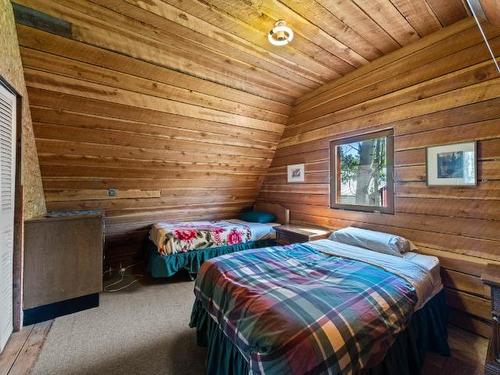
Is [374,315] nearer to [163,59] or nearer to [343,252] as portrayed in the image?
[343,252]

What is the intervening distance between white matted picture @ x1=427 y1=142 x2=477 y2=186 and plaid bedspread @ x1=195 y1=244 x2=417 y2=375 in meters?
1.04

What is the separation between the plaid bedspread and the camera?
3.39 feet

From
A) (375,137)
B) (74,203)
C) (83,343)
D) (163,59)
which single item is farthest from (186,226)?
(375,137)

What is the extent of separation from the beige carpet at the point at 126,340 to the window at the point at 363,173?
2170 millimetres

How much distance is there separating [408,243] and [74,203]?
3827 millimetres

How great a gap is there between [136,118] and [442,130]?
295 centimetres

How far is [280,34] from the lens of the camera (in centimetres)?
189

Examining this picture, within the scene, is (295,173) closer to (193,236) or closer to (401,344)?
(193,236)

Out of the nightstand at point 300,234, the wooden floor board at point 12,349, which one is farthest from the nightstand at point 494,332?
the wooden floor board at point 12,349

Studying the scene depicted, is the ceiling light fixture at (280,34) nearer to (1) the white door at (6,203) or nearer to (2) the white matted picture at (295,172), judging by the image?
(2) the white matted picture at (295,172)

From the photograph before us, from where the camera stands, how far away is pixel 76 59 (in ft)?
6.59

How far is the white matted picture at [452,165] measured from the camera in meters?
1.94

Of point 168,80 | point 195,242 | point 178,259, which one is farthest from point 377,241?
point 168,80

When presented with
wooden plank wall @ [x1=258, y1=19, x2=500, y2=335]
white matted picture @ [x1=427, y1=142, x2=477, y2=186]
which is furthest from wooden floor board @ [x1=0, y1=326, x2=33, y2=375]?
white matted picture @ [x1=427, y1=142, x2=477, y2=186]
